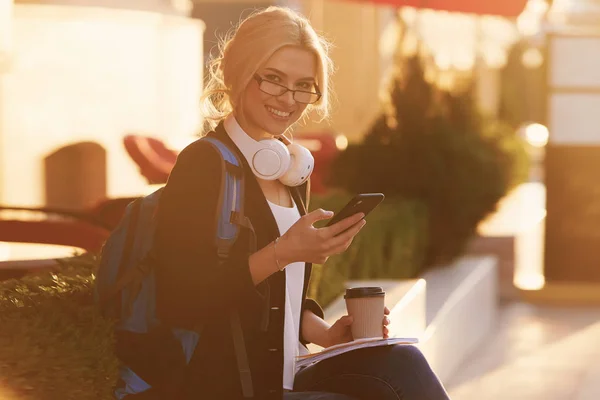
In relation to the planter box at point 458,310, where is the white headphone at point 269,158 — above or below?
above

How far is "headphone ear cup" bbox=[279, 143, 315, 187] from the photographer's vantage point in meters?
3.27

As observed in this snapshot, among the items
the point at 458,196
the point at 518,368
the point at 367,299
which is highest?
the point at 367,299

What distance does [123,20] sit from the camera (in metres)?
15.6

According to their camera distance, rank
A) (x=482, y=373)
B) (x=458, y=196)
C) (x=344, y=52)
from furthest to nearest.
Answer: (x=344, y=52) < (x=458, y=196) < (x=482, y=373)

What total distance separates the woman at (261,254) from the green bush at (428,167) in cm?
512

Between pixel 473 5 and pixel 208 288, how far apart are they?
8.02 meters

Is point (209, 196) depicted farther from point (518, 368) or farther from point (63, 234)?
point (518, 368)

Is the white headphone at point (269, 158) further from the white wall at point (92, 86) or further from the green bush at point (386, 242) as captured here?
the white wall at point (92, 86)

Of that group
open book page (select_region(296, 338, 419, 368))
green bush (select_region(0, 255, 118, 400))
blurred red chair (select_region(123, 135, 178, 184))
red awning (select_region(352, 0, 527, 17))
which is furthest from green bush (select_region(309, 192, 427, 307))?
blurred red chair (select_region(123, 135, 178, 184))

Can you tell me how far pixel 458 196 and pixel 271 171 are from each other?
5756 mm

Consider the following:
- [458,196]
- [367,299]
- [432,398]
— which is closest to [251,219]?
[367,299]

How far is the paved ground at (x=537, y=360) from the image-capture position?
6.71m

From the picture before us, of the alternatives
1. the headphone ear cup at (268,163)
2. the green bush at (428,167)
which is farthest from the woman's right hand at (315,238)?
the green bush at (428,167)

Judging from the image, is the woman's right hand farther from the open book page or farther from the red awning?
the red awning
